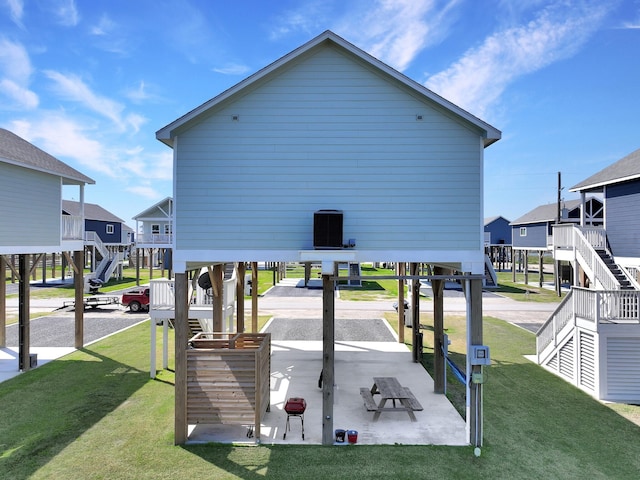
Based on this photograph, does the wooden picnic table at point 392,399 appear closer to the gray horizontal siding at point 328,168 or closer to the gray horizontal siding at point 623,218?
the gray horizontal siding at point 328,168

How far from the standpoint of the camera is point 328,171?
26.5 ft

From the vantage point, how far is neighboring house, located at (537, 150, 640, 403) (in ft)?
33.8

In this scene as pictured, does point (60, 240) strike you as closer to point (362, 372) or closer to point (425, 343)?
point (362, 372)

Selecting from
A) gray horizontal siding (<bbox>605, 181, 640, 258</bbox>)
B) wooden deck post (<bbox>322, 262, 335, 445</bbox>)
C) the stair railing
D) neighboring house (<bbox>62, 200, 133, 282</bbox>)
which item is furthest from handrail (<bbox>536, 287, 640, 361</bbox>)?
neighboring house (<bbox>62, 200, 133, 282</bbox>)

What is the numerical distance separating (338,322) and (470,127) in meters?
14.3

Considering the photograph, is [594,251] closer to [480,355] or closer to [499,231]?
[480,355]

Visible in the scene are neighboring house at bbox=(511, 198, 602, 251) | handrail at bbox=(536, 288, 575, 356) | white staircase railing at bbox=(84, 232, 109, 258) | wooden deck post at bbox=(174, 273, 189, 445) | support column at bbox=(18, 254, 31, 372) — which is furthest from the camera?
white staircase railing at bbox=(84, 232, 109, 258)

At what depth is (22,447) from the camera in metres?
7.44

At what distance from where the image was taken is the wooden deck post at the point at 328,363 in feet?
25.3

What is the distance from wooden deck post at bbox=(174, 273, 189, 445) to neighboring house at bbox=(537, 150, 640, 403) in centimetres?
1110

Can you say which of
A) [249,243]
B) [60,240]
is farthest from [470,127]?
[60,240]

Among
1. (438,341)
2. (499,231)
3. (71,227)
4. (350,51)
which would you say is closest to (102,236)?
(71,227)

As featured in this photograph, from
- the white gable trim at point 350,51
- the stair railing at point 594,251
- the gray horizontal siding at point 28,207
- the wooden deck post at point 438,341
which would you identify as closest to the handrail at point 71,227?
the gray horizontal siding at point 28,207

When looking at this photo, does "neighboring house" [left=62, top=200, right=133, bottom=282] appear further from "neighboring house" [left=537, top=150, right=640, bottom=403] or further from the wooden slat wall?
"neighboring house" [left=537, top=150, right=640, bottom=403]
